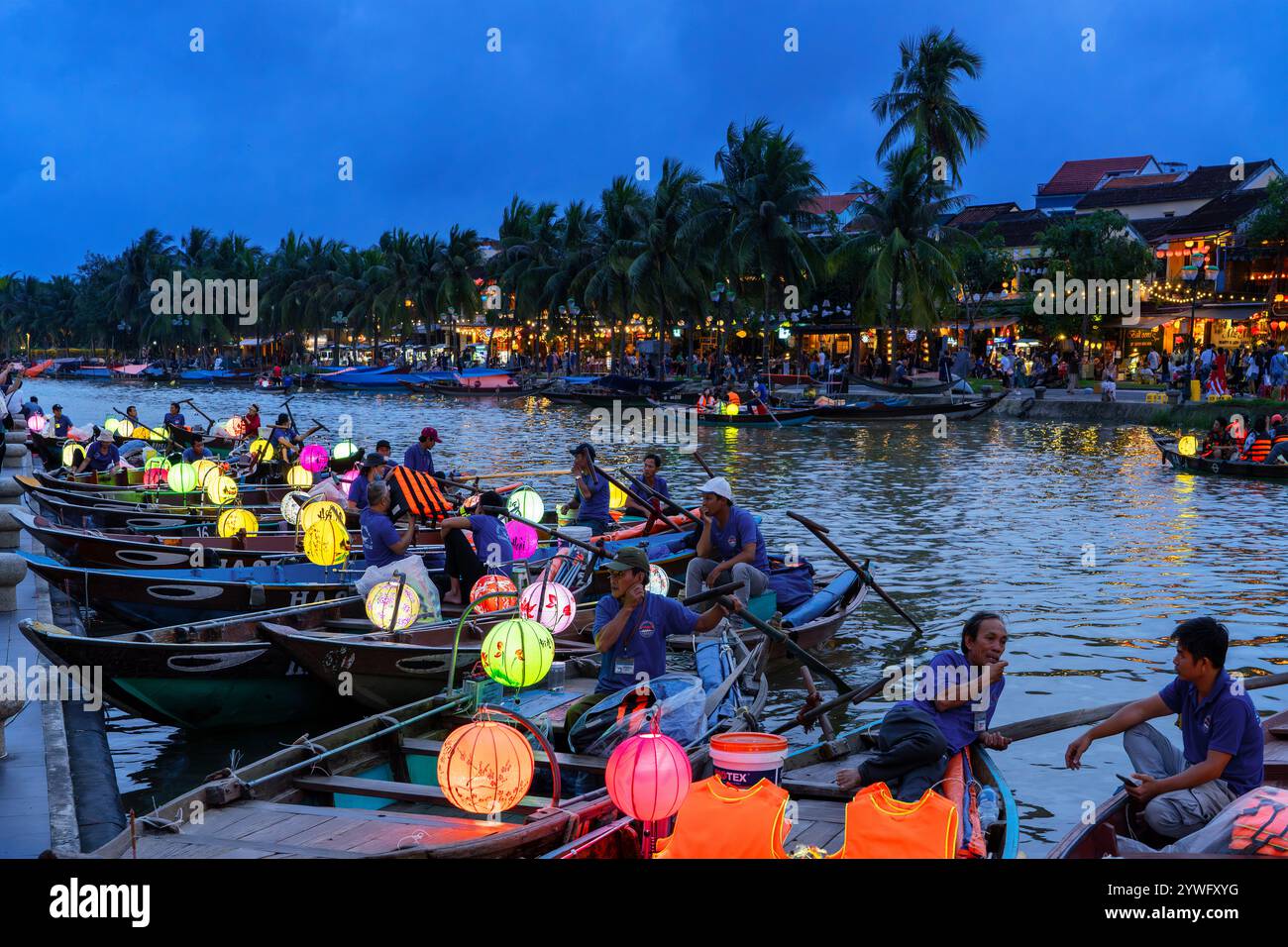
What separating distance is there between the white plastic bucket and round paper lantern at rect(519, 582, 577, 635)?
11.1 ft

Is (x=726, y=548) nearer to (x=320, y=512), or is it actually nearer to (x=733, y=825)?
(x=320, y=512)

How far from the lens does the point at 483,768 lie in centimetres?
641

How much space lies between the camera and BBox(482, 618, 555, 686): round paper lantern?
804 centimetres

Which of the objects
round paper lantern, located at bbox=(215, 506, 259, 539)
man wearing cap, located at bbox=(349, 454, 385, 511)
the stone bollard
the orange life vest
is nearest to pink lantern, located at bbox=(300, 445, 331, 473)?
man wearing cap, located at bbox=(349, 454, 385, 511)

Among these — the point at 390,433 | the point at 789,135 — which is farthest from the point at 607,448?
the point at 789,135

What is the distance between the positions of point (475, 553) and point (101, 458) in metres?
14.1

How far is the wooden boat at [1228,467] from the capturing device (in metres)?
26.1

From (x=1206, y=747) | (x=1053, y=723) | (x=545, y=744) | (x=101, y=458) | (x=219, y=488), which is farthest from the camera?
(x=101, y=458)

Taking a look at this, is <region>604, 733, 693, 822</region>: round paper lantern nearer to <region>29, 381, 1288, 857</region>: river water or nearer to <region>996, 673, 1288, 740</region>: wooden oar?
<region>996, 673, 1288, 740</region>: wooden oar

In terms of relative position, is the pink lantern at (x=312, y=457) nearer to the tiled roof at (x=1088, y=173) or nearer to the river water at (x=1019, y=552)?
the river water at (x=1019, y=552)

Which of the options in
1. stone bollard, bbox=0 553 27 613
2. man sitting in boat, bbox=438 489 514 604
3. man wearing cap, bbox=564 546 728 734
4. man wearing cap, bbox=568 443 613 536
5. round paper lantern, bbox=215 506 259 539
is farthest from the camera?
round paper lantern, bbox=215 506 259 539

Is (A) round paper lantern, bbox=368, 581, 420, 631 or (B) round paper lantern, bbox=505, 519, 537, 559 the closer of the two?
(A) round paper lantern, bbox=368, 581, 420, 631

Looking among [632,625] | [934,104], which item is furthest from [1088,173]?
[632,625]
